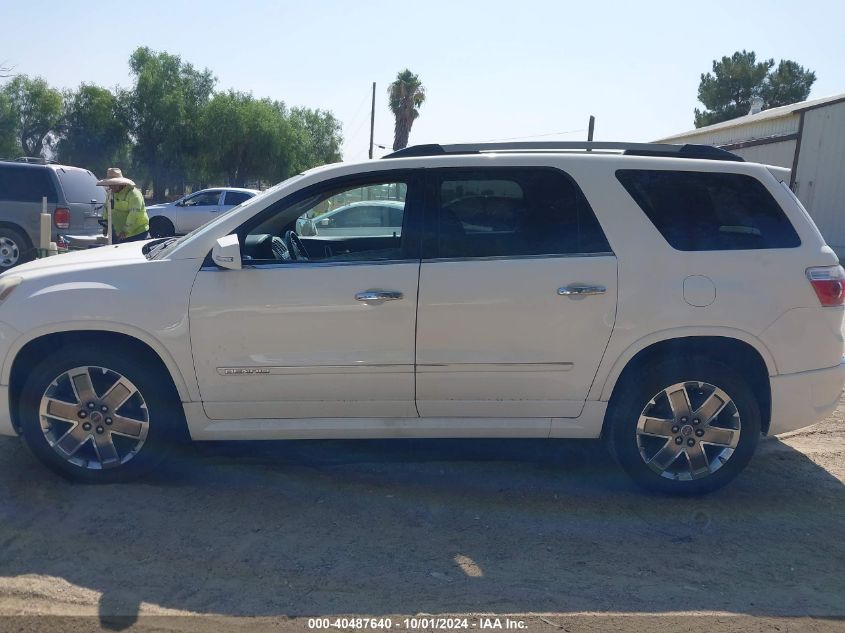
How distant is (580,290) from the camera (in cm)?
448

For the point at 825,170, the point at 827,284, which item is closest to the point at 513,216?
the point at 827,284

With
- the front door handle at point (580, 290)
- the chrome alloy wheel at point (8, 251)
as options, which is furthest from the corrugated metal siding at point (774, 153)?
the front door handle at point (580, 290)

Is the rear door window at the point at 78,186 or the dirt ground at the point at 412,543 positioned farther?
the rear door window at the point at 78,186

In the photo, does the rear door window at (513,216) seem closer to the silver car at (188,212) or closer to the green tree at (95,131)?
the silver car at (188,212)

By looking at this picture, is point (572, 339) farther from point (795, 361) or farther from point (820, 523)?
point (820, 523)

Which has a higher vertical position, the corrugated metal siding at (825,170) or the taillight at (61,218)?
the corrugated metal siding at (825,170)

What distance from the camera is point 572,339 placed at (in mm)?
4508

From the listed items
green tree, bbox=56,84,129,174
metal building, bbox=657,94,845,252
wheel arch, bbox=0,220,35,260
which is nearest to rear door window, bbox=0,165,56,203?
wheel arch, bbox=0,220,35,260

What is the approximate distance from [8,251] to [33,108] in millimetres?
33627

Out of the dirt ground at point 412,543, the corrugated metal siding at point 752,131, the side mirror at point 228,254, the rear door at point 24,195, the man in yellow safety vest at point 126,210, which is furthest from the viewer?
the corrugated metal siding at point 752,131

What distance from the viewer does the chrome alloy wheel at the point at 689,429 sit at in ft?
15.0

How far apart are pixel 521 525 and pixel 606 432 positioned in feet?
2.66

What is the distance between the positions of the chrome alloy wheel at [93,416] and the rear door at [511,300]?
1.65 meters

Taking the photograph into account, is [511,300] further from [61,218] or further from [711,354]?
[61,218]
